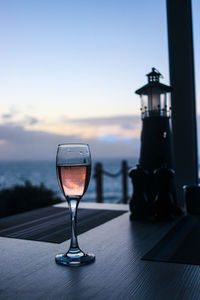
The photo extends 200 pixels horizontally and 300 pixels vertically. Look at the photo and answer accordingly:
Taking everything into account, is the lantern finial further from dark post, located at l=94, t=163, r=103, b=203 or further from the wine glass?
dark post, located at l=94, t=163, r=103, b=203

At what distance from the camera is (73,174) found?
0.73 metres

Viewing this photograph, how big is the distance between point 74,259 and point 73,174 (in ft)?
0.63

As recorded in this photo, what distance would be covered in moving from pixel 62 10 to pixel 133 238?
2.73m

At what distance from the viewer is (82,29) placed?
337cm

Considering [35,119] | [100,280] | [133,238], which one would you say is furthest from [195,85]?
[35,119]

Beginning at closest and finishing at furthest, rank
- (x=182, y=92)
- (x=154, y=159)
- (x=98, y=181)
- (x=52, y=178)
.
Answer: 1. (x=154, y=159)
2. (x=182, y=92)
3. (x=98, y=181)
4. (x=52, y=178)

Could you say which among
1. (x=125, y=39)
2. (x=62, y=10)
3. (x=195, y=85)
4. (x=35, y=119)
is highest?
(x=35, y=119)

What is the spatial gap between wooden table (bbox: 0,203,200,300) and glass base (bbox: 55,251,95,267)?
0.02 metres

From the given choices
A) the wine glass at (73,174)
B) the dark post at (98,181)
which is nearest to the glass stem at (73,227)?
the wine glass at (73,174)

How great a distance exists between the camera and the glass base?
2.27ft

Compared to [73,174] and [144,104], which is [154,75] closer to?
[144,104]

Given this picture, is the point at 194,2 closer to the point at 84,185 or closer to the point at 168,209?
the point at 168,209

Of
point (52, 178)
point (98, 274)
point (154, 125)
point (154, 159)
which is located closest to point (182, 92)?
point (154, 125)

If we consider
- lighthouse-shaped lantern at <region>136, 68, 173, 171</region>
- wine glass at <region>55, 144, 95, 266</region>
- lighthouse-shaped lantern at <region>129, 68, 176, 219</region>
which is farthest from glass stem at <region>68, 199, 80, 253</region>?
lighthouse-shaped lantern at <region>136, 68, 173, 171</region>
